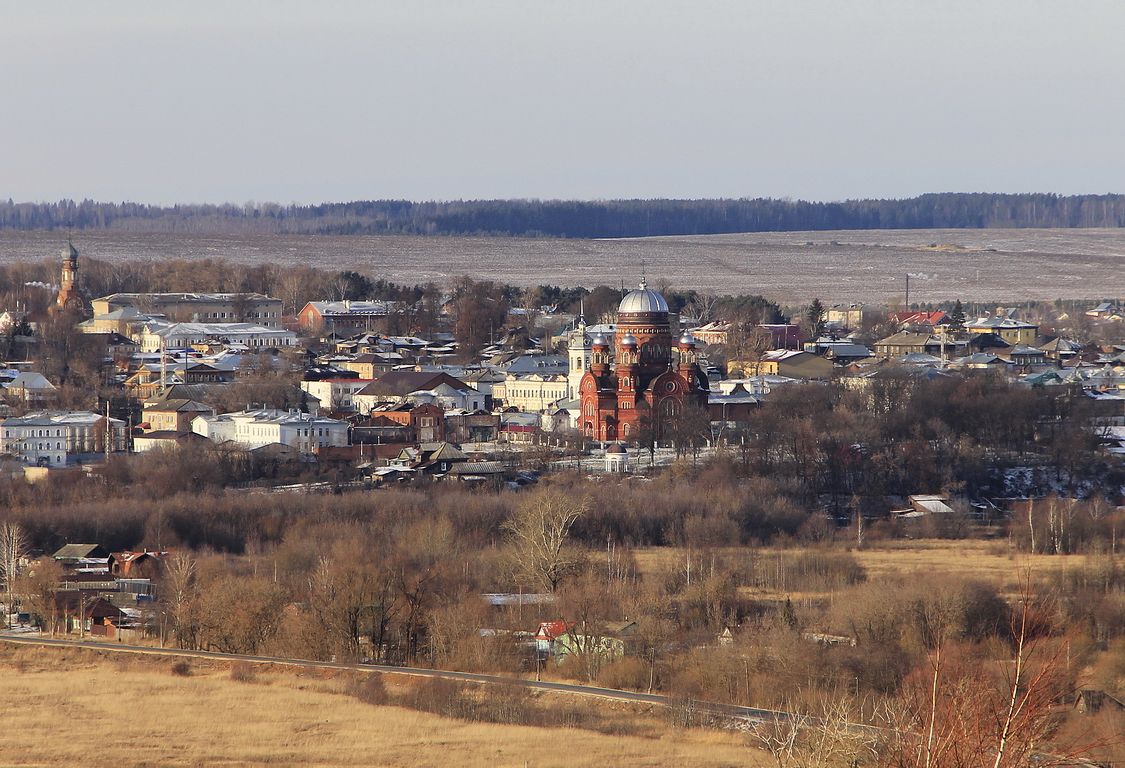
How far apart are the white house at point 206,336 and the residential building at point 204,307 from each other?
433cm

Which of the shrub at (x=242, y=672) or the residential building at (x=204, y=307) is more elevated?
the residential building at (x=204, y=307)

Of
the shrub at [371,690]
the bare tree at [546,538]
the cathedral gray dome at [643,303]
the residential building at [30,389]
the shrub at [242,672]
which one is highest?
the cathedral gray dome at [643,303]

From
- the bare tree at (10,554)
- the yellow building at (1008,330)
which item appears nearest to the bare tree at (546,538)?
the bare tree at (10,554)

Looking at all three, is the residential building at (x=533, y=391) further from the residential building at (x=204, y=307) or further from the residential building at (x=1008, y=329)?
the residential building at (x=1008, y=329)

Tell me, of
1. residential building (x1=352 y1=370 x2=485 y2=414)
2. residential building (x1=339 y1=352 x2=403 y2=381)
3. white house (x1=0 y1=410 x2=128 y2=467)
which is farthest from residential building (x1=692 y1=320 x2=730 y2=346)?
white house (x1=0 y1=410 x2=128 y2=467)

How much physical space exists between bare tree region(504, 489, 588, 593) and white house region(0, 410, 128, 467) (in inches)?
475

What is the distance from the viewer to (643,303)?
47.4 meters

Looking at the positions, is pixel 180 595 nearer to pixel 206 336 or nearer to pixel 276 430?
pixel 276 430

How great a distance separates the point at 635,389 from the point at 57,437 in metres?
11.1

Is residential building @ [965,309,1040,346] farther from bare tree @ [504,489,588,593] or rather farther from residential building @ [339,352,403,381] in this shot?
bare tree @ [504,489,588,593]

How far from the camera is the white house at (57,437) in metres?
43.1

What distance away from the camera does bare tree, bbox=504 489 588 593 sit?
99.7 feet

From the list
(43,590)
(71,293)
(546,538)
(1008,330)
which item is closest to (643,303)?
(546,538)

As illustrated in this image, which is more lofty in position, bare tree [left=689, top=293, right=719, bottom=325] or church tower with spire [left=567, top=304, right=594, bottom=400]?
church tower with spire [left=567, top=304, right=594, bottom=400]
